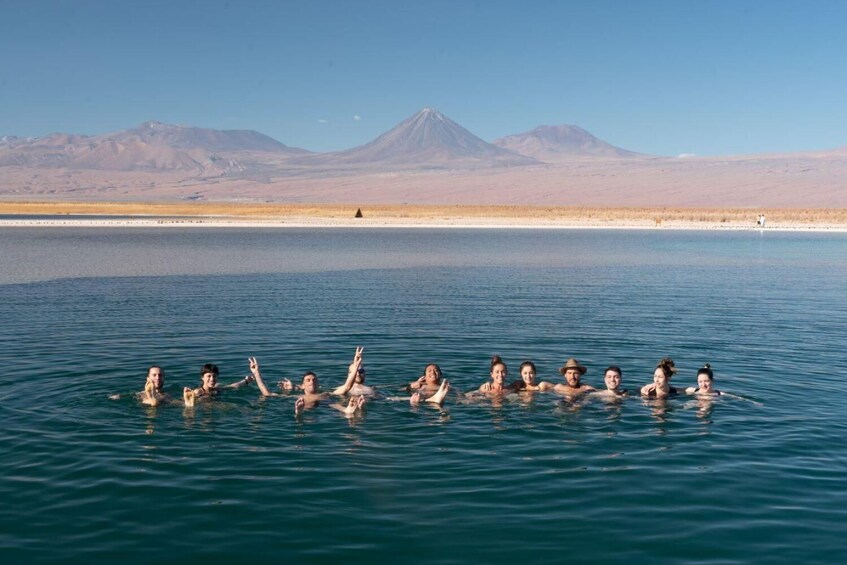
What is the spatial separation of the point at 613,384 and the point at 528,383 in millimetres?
1577

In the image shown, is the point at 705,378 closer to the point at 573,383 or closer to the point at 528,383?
the point at 573,383

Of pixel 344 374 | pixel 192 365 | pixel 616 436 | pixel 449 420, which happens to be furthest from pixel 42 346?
pixel 616 436

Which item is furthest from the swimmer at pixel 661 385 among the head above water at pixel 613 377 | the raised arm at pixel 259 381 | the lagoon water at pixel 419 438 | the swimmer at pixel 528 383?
the raised arm at pixel 259 381

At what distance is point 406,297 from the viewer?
30.9 meters

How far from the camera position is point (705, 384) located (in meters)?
15.6

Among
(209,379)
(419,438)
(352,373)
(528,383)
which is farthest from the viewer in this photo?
(528,383)

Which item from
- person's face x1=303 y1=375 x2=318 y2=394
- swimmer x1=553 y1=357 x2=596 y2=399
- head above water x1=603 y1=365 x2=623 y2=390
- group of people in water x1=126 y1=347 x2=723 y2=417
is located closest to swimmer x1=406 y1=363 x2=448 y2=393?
group of people in water x1=126 y1=347 x2=723 y2=417

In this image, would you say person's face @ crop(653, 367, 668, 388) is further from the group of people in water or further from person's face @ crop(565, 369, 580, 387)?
person's face @ crop(565, 369, 580, 387)

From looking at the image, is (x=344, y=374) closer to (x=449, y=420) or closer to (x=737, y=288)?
(x=449, y=420)

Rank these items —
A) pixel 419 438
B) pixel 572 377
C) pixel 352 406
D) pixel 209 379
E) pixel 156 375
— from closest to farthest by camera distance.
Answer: pixel 419 438, pixel 352 406, pixel 156 375, pixel 209 379, pixel 572 377

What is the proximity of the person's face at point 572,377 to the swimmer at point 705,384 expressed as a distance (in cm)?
217

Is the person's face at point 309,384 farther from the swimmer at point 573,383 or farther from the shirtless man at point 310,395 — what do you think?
the swimmer at point 573,383

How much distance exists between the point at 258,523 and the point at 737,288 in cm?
2927

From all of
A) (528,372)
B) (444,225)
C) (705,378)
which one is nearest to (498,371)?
(528,372)
